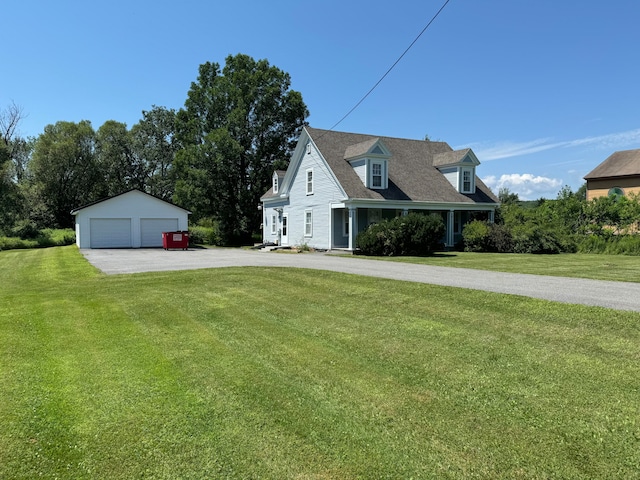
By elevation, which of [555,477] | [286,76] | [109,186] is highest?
[286,76]

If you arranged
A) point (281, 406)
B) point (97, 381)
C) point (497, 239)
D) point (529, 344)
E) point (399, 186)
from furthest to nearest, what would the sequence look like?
point (399, 186), point (497, 239), point (529, 344), point (97, 381), point (281, 406)

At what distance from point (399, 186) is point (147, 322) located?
819 inches

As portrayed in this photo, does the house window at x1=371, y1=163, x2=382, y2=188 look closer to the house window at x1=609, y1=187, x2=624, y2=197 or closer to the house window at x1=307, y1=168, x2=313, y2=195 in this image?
the house window at x1=307, y1=168, x2=313, y2=195

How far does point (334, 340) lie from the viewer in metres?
6.29

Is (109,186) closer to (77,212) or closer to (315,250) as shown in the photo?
(77,212)

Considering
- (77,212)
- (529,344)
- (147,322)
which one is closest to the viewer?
(529,344)

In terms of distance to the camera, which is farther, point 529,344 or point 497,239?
point 497,239

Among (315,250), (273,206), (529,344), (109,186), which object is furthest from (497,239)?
(109,186)

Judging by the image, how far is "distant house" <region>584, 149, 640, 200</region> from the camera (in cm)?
3788

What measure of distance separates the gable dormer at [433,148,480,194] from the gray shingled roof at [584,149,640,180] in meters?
18.4

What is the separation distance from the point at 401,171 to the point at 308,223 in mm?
6598

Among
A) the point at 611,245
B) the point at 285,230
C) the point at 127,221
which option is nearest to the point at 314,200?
the point at 285,230

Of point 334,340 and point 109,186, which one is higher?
point 109,186

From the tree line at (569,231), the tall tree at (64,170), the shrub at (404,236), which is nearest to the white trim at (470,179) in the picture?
the tree line at (569,231)
